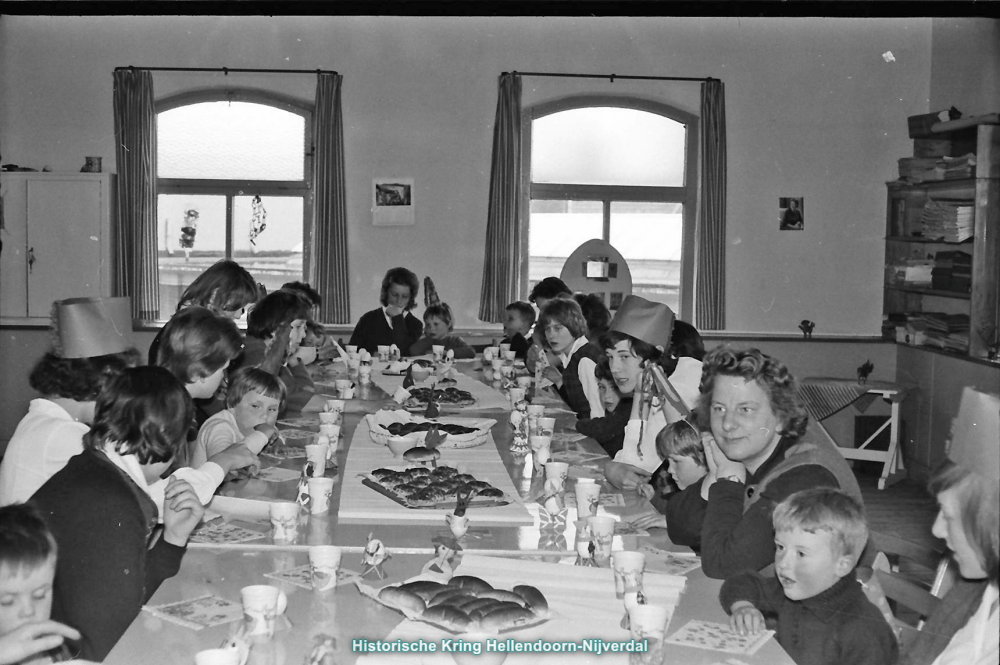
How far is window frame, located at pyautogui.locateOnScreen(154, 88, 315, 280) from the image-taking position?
8883 mm

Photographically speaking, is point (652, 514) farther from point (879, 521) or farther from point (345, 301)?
point (345, 301)

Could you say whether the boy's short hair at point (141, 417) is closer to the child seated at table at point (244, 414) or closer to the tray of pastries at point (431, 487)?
the tray of pastries at point (431, 487)

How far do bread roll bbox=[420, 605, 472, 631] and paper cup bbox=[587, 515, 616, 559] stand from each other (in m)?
0.62

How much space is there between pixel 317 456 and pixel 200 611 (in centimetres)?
117

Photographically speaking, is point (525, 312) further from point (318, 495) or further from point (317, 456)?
point (318, 495)

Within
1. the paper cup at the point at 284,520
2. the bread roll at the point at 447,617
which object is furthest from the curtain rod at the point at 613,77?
the bread roll at the point at 447,617

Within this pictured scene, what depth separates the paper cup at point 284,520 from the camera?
2.72 metres

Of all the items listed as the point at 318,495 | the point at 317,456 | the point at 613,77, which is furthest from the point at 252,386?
the point at 613,77

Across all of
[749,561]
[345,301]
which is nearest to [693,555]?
[749,561]

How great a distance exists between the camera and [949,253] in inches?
313

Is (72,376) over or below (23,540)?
over

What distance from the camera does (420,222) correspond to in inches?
358

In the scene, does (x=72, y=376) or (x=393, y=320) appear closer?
(x=72, y=376)

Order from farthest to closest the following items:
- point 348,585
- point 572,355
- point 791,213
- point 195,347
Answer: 1. point 791,213
2. point 572,355
3. point 195,347
4. point 348,585
